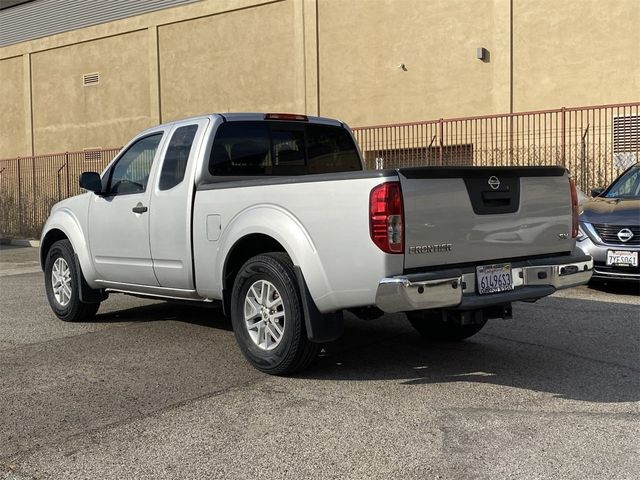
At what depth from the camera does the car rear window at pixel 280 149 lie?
6.38 metres

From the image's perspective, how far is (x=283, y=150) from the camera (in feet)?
22.1

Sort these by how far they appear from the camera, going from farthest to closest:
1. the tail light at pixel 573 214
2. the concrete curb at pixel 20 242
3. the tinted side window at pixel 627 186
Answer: the concrete curb at pixel 20 242
the tinted side window at pixel 627 186
the tail light at pixel 573 214

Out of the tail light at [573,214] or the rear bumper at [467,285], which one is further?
the tail light at [573,214]

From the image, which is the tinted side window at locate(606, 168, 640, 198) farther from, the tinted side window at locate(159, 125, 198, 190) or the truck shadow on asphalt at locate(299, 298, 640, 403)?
the tinted side window at locate(159, 125, 198, 190)

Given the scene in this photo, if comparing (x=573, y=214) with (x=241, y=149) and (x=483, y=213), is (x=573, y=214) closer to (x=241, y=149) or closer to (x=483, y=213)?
(x=483, y=213)

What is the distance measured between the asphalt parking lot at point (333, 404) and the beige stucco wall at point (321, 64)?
10766mm

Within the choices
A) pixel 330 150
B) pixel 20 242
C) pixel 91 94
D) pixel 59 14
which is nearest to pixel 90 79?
pixel 91 94

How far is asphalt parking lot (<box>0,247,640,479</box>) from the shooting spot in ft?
12.5

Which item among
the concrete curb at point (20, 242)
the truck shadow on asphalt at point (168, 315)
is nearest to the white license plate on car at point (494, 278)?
the truck shadow on asphalt at point (168, 315)

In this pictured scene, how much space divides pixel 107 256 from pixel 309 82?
1480 cm

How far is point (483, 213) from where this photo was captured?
5.00 metres

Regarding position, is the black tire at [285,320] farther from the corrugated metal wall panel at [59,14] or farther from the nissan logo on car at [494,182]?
the corrugated metal wall panel at [59,14]

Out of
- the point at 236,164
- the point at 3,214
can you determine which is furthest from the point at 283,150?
the point at 3,214

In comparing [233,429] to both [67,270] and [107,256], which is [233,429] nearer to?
[107,256]
